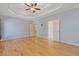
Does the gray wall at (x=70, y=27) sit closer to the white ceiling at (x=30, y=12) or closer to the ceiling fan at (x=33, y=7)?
the white ceiling at (x=30, y=12)

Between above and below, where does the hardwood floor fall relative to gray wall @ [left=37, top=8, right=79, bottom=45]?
below

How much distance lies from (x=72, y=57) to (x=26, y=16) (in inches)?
52.5

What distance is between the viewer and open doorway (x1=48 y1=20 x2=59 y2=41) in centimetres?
256

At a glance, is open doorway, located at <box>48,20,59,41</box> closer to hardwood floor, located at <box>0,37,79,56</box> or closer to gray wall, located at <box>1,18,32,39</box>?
hardwood floor, located at <box>0,37,79,56</box>

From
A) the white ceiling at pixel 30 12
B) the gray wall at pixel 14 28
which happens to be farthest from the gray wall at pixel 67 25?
the gray wall at pixel 14 28

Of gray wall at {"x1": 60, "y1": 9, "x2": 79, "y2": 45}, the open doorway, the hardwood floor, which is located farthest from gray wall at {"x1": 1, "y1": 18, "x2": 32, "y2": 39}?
gray wall at {"x1": 60, "y1": 9, "x2": 79, "y2": 45}

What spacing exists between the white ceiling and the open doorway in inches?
9.4

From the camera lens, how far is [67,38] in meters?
2.51

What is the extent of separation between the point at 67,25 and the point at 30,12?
0.88 metres

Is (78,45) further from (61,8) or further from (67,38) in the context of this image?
(61,8)

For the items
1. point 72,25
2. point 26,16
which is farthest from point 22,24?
point 72,25

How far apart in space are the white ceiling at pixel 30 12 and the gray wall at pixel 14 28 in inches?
5.5

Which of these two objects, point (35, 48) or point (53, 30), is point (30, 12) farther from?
point (35, 48)

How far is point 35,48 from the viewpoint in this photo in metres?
2.50
